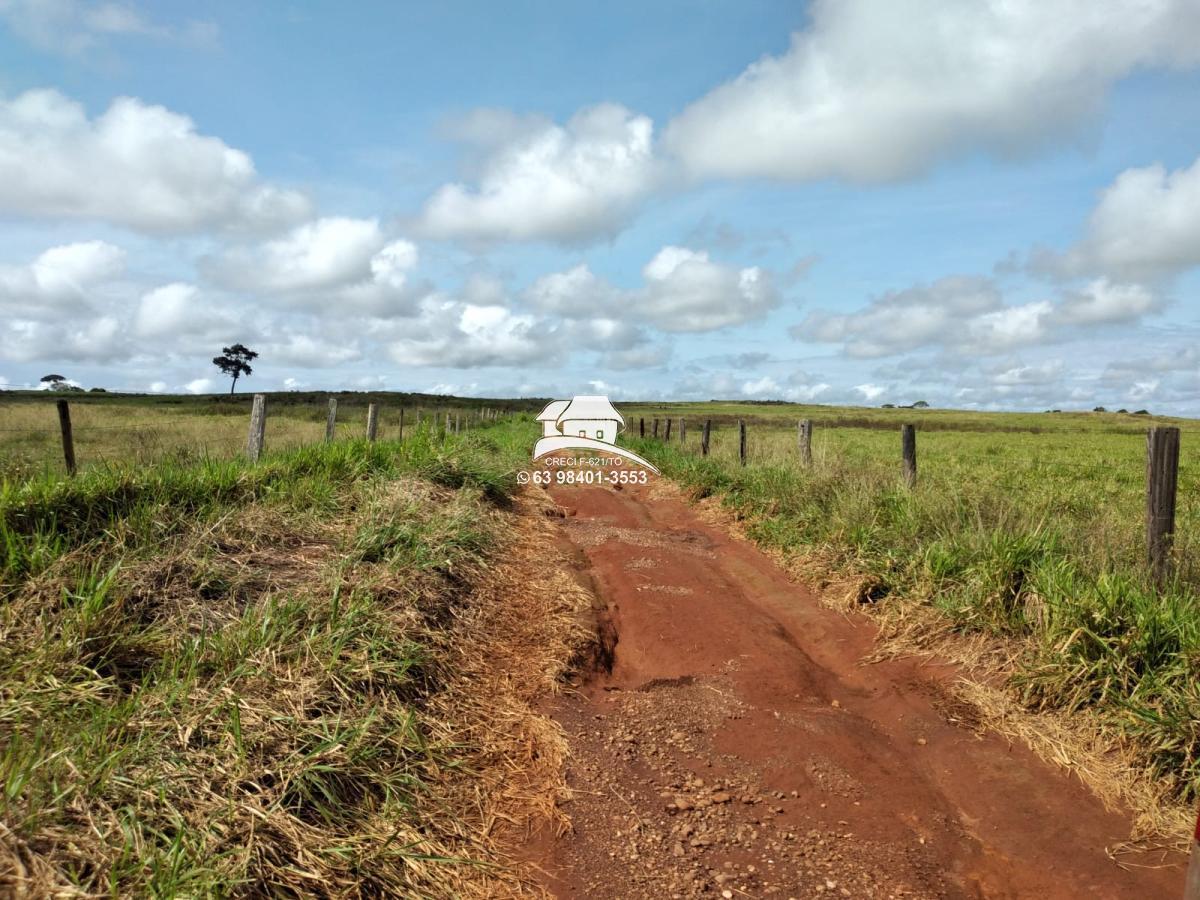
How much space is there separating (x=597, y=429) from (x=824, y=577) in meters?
19.2

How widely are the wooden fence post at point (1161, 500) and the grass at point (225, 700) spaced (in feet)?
15.5

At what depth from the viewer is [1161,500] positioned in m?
5.17

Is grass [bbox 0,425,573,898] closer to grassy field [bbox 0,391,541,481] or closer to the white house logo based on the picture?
grassy field [bbox 0,391,541,481]

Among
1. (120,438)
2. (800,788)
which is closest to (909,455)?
(800,788)

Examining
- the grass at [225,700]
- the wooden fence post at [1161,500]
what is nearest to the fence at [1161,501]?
the wooden fence post at [1161,500]

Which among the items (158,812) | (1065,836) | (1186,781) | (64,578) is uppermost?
(64,578)

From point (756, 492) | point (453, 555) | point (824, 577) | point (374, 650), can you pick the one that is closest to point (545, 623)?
point (453, 555)

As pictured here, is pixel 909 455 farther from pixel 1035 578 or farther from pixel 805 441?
pixel 1035 578

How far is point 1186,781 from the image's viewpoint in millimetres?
3473

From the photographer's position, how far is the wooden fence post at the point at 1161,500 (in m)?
5.09

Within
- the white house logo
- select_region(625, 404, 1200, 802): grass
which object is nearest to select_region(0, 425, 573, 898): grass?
select_region(625, 404, 1200, 802): grass

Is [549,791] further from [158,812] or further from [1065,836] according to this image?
[1065,836]

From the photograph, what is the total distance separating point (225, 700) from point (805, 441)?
10.3m

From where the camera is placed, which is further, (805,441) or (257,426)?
(805,441)
